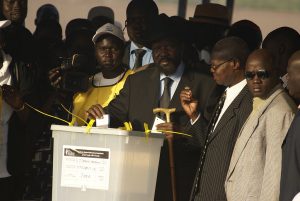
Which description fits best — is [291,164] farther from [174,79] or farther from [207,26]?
[207,26]

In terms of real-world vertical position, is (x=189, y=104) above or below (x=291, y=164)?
above

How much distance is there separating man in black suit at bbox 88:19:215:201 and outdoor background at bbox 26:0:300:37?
7.83 feet

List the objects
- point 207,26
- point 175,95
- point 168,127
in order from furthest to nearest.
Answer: point 207,26, point 175,95, point 168,127

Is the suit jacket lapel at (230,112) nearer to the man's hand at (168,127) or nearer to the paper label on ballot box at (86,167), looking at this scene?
the man's hand at (168,127)

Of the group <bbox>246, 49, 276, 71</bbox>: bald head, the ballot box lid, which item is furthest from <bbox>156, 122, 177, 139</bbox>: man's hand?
<bbox>246, 49, 276, 71</bbox>: bald head

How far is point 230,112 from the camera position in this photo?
296 inches

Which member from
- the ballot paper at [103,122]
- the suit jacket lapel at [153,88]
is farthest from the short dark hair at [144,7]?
the ballot paper at [103,122]

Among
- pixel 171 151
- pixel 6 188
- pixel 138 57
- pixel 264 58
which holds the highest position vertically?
pixel 138 57

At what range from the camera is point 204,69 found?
27.4 feet

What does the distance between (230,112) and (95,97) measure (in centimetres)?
160

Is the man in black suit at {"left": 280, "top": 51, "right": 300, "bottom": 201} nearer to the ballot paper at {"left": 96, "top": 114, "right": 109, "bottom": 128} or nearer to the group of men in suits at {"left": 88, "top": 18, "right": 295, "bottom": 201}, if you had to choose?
the group of men in suits at {"left": 88, "top": 18, "right": 295, "bottom": 201}

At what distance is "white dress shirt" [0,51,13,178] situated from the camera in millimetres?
9078

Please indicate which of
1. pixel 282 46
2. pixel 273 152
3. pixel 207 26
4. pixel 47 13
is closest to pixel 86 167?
pixel 273 152

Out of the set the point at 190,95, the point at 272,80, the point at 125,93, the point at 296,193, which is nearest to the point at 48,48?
the point at 125,93
